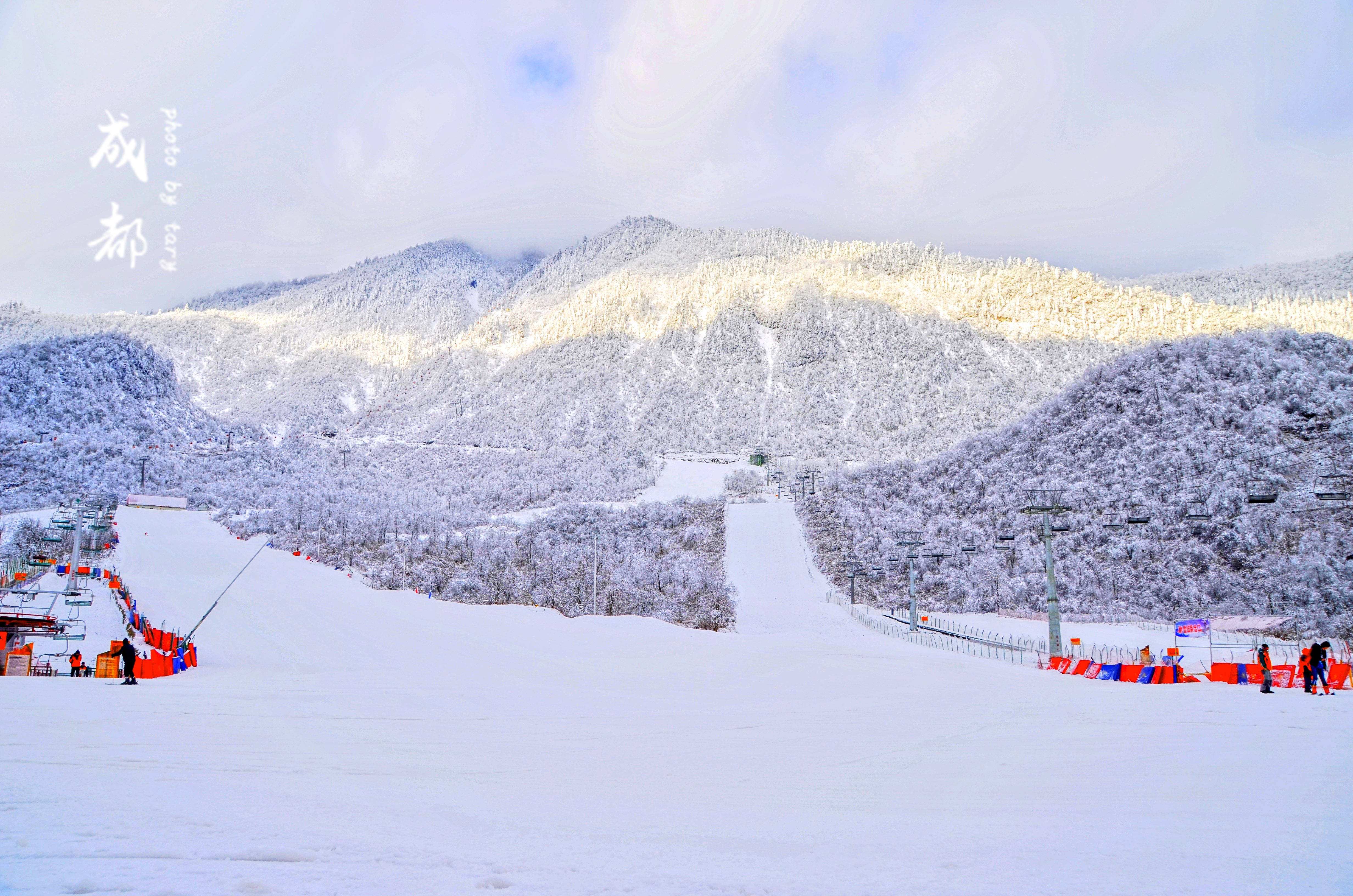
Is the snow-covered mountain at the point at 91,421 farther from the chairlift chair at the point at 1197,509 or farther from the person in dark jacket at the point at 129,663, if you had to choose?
the chairlift chair at the point at 1197,509

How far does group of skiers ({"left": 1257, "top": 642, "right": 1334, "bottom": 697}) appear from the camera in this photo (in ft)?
58.5

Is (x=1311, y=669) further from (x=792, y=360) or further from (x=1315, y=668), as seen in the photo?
(x=792, y=360)

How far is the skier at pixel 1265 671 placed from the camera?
17.8 metres

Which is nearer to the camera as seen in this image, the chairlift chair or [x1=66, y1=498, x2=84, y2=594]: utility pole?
[x1=66, y1=498, x2=84, y2=594]: utility pole

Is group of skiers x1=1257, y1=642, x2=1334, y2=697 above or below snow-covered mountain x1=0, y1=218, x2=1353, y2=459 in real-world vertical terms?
below

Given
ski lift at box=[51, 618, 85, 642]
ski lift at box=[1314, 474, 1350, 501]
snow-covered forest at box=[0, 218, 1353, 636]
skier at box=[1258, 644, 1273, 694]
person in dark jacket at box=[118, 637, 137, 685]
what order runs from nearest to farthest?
person in dark jacket at box=[118, 637, 137, 685], skier at box=[1258, 644, 1273, 694], ski lift at box=[51, 618, 85, 642], ski lift at box=[1314, 474, 1350, 501], snow-covered forest at box=[0, 218, 1353, 636]

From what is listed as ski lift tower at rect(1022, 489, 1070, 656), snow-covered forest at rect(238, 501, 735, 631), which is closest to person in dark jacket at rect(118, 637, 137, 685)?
ski lift tower at rect(1022, 489, 1070, 656)

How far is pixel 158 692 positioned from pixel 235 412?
20181 centimetres

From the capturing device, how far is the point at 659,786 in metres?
8.30

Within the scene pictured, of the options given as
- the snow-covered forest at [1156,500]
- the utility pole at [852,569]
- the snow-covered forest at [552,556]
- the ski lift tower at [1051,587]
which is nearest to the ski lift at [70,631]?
the snow-covered forest at [552,556]

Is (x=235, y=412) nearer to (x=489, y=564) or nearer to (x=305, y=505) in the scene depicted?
(x=305, y=505)

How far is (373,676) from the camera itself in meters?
18.8

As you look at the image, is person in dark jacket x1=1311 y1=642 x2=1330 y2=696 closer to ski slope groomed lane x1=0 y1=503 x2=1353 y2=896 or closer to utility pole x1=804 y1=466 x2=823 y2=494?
ski slope groomed lane x1=0 y1=503 x2=1353 y2=896

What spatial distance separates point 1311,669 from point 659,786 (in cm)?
1767
